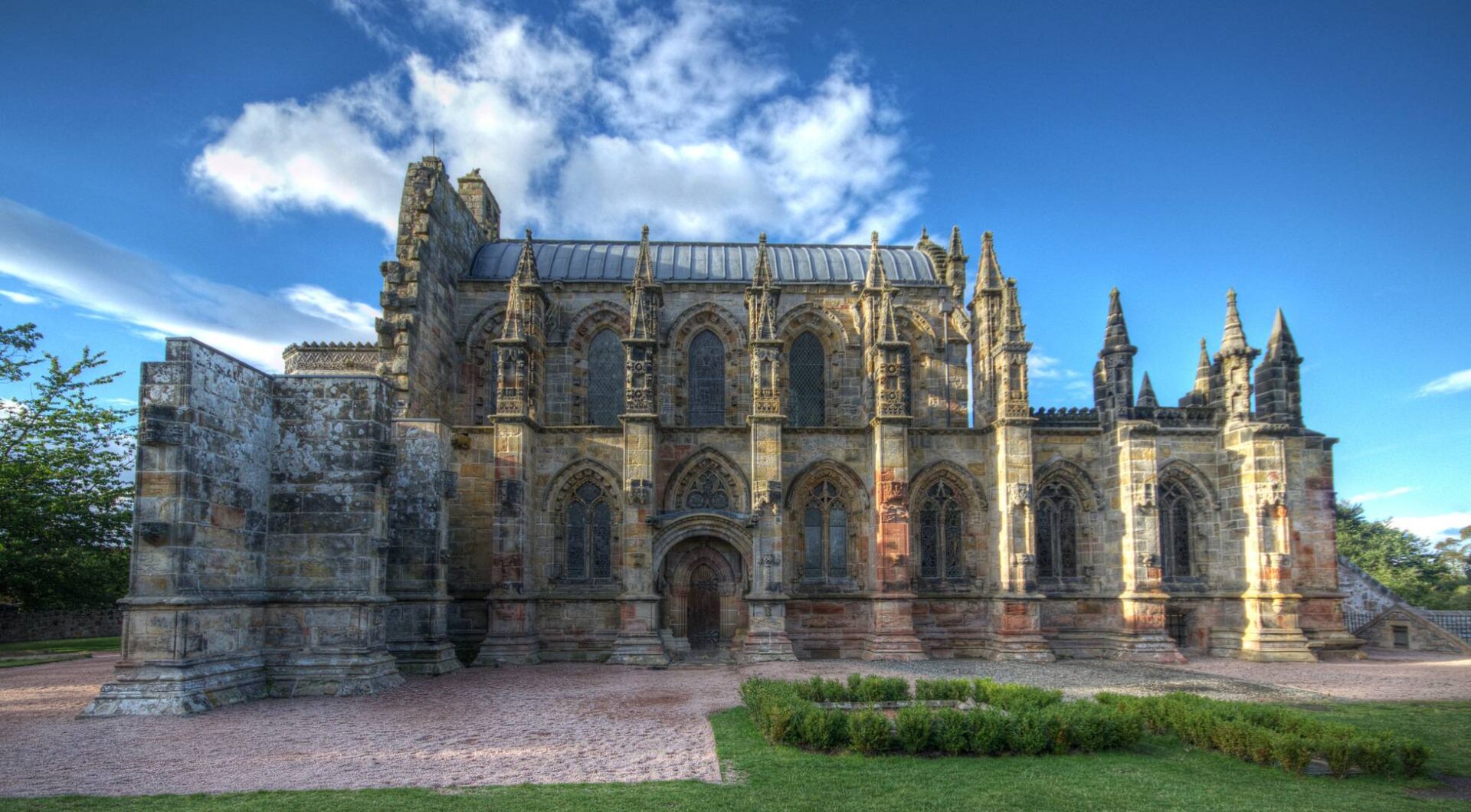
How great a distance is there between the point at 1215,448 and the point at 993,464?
275 inches

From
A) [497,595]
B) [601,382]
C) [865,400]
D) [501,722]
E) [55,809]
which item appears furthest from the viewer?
[601,382]

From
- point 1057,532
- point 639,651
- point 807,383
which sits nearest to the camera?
point 639,651

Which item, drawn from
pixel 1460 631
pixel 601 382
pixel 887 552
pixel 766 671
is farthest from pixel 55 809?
pixel 1460 631

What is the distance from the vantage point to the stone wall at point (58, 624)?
104ft

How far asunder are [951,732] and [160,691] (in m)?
12.2

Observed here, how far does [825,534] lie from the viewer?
26125 millimetres

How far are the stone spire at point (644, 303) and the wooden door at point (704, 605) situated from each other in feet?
21.6

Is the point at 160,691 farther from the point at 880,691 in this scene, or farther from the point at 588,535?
the point at 588,535

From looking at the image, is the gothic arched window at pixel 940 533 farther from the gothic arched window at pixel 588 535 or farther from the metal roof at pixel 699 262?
the gothic arched window at pixel 588 535

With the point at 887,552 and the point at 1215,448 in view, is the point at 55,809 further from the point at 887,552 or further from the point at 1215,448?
the point at 1215,448

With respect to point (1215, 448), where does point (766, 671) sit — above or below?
below

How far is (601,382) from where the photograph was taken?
29.7 meters

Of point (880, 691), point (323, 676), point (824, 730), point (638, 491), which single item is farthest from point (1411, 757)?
point (638, 491)

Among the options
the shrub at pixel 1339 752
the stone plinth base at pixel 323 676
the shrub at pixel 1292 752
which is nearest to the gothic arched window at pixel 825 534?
the stone plinth base at pixel 323 676
